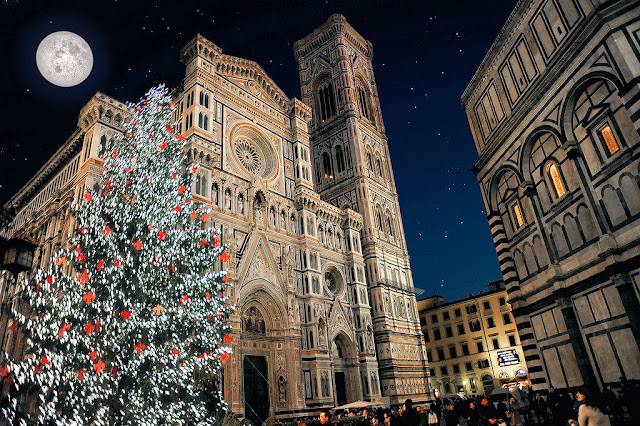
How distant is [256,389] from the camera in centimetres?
2267

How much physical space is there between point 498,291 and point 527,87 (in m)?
38.5

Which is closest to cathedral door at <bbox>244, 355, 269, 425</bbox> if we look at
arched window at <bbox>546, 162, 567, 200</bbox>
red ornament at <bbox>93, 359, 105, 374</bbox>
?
red ornament at <bbox>93, 359, 105, 374</bbox>

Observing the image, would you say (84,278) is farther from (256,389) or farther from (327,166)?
(327,166)

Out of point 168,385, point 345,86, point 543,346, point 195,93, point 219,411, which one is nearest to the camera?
point 168,385

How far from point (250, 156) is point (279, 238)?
22.8 ft

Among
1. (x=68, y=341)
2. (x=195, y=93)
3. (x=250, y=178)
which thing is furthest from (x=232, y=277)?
(x=195, y=93)

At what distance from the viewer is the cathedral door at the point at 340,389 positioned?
28.1m

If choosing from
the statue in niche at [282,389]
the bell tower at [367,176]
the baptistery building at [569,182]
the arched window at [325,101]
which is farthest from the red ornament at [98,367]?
the arched window at [325,101]

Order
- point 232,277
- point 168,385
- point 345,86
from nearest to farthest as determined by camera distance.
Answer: point 168,385 → point 232,277 → point 345,86

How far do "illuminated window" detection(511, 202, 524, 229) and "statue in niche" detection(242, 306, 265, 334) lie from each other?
15664 mm

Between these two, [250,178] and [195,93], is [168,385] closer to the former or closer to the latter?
[250,178]

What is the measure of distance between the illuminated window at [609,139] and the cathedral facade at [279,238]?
721 inches

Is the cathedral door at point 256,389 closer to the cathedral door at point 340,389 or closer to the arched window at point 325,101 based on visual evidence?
the cathedral door at point 340,389

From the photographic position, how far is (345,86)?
44719mm
